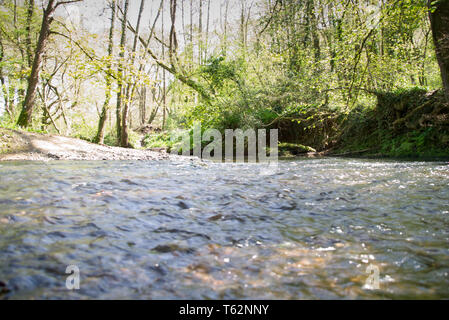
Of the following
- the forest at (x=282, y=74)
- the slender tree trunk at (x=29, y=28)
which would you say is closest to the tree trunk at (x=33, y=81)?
the forest at (x=282, y=74)

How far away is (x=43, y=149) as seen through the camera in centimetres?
794

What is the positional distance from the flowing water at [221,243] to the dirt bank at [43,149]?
421 centimetres

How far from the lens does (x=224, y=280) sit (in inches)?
59.6

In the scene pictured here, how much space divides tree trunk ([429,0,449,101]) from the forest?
22 millimetres

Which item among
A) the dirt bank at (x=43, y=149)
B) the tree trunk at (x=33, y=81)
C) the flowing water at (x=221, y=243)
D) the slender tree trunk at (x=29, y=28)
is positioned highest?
the slender tree trunk at (x=29, y=28)

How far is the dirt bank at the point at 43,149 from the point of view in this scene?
7.20m

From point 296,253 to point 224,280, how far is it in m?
0.58

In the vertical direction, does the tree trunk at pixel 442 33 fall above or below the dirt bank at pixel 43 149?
above

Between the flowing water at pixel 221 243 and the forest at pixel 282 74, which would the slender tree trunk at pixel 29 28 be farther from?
the flowing water at pixel 221 243

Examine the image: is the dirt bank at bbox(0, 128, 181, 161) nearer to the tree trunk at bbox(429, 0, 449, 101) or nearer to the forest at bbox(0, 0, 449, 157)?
the forest at bbox(0, 0, 449, 157)

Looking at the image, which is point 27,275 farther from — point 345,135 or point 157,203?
point 345,135

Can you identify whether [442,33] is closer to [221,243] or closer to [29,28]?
[221,243]
